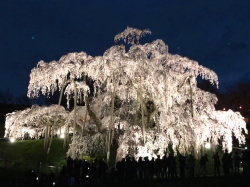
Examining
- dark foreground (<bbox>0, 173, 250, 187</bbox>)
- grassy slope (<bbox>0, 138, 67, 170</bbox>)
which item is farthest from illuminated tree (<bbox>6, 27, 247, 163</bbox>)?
dark foreground (<bbox>0, 173, 250, 187</bbox>)

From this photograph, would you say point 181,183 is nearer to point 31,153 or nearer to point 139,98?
point 139,98

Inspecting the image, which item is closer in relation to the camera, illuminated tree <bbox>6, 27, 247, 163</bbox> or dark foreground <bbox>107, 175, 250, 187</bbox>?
dark foreground <bbox>107, 175, 250, 187</bbox>

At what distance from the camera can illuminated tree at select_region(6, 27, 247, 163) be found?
1912 centimetres

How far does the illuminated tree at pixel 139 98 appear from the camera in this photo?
62.7 ft

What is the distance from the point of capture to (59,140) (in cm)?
3066

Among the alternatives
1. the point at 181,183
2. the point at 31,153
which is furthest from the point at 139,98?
the point at 31,153

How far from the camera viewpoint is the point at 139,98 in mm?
20750

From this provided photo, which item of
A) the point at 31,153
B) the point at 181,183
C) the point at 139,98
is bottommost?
the point at 181,183

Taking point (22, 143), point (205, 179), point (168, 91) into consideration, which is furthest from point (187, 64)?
point (22, 143)

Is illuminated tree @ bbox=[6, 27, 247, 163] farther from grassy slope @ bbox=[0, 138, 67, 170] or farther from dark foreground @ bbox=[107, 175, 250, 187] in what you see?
dark foreground @ bbox=[107, 175, 250, 187]

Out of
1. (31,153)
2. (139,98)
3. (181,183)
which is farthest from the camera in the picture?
(31,153)

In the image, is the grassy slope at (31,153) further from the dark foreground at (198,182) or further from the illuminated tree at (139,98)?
the dark foreground at (198,182)

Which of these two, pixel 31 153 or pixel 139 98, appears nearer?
pixel 139 98

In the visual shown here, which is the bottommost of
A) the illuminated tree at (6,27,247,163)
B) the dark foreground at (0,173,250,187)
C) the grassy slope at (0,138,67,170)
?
the dark foreground at (0,173,250,187)
